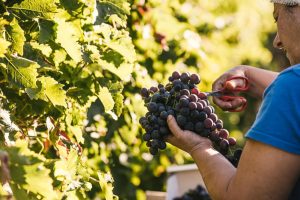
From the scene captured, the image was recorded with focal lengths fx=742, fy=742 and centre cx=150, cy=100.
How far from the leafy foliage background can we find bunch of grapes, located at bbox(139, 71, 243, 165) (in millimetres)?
264

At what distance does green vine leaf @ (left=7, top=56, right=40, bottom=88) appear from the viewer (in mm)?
2295

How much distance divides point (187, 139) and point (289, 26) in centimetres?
46

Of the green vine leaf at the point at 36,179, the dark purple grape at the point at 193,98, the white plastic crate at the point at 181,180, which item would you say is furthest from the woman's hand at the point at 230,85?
the white plastic crate at the point at 181,180

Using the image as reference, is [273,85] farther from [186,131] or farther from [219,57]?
[219,57]

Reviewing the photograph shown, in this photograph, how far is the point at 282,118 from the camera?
1975mm

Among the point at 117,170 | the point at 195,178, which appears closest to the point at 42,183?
the point at 117,170

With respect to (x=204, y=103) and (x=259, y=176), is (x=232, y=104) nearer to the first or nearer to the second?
(x=204, y=103)

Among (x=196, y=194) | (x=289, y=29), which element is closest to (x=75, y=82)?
(x=289, y=29)

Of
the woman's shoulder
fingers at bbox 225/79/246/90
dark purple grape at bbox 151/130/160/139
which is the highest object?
the woman's shoulder

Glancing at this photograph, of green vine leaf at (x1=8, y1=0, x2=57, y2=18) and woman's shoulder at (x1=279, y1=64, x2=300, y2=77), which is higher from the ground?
green vine leaf at (x1=8, y1=0, x2=57, y2=18)

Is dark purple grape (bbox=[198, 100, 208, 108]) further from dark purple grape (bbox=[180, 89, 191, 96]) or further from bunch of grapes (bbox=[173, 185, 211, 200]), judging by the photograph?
bunch of grapes (bbox=[173, 185, 211, 200])

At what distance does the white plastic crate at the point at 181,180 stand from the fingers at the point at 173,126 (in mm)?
1754

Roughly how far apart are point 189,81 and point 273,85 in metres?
0.55

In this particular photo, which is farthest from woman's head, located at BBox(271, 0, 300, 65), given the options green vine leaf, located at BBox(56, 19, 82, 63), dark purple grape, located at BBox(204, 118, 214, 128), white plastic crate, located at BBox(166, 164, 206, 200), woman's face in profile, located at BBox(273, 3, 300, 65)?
white plastic crate, located at BBox(166, 164, 206, 200)
